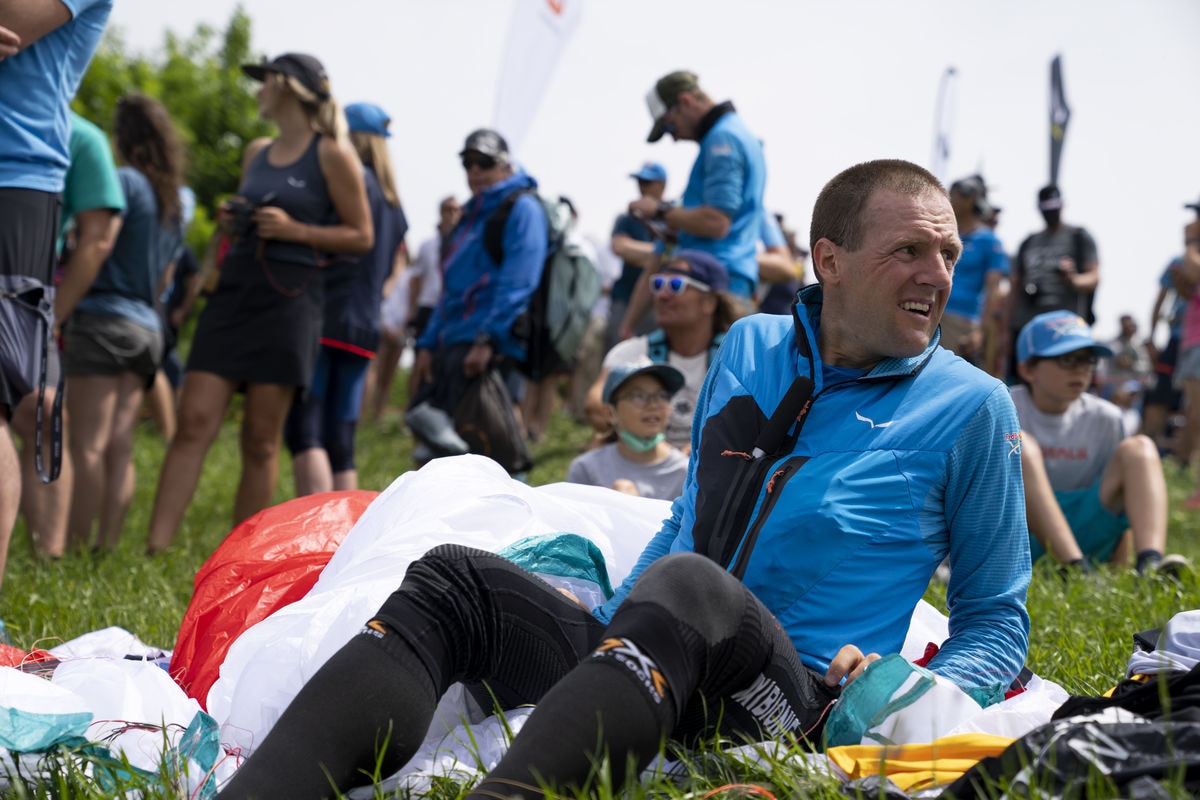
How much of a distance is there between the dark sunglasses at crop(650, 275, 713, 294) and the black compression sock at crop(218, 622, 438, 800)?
11.5ft

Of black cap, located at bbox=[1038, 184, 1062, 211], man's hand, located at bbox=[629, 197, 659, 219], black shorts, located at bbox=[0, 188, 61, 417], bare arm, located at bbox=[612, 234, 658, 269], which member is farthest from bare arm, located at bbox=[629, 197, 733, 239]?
black cap, located at bbox=[1038, 184, 1062, 211]

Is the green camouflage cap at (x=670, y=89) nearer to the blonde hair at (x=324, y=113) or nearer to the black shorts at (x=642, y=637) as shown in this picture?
the blonde hair at (x=324, y=113)

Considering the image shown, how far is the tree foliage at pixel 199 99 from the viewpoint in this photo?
82.7 ft

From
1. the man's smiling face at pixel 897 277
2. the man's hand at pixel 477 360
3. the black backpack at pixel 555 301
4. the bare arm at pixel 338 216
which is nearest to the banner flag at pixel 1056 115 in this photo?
the black backpack at pixel 555 301

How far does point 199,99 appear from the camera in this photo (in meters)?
30.8

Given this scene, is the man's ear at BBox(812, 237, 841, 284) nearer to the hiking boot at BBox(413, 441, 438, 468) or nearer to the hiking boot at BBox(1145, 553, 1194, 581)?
the hiking boot at BBox(1145, 553, 1194, 581)

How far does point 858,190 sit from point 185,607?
2718 millimetres

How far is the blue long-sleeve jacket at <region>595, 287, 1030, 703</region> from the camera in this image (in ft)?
7.68

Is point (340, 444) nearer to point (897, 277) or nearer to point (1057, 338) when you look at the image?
point (1057, 338)

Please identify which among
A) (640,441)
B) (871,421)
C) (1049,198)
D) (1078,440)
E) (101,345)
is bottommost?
(101,345)

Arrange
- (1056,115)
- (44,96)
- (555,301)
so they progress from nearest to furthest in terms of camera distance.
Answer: (44,96), (555,301), (1056,115)

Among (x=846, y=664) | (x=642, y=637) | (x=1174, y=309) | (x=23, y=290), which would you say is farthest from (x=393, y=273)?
(x=1174, y=309)

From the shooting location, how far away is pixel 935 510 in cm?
241

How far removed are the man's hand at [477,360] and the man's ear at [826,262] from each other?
337 centimetres
